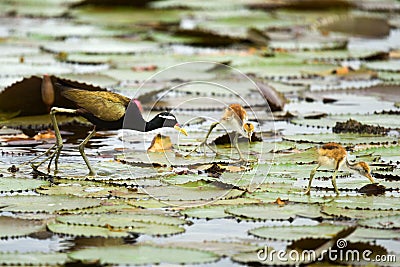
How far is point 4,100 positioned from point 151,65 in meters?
2.12

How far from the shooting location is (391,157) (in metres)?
5.12

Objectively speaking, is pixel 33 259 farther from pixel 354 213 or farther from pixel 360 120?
pixel 360 120

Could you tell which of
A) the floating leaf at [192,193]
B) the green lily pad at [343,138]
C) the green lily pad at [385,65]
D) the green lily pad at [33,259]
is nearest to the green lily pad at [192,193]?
the floating leaf at [192,193]

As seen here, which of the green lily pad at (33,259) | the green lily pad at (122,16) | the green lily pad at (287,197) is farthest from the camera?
the green lily pad at (122,16)

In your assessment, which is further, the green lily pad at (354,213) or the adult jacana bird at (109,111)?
the adult jacana bird at (109,111)

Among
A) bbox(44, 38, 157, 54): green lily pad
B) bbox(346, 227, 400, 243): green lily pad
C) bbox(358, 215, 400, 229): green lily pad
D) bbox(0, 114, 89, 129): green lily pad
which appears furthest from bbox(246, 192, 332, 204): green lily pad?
bbox(44, 38, 157, 54): green lily pad

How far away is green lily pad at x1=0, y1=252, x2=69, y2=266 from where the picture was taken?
3455 millimetres

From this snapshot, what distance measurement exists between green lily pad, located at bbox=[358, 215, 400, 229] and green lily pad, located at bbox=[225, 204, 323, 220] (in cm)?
20

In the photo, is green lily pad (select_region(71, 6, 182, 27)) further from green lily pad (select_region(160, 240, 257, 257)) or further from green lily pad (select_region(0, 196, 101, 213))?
green lily pad (select_region(160, 240, 257, 257))

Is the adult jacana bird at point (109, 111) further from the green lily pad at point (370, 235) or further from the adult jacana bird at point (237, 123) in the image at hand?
the green lily pad at point (370, 235)

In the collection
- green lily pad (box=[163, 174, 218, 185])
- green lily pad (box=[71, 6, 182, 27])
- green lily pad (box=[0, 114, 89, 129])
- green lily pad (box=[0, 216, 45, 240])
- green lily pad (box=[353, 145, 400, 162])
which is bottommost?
green lily pad (box=[0, 216, 45, 240])

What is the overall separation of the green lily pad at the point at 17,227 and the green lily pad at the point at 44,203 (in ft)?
0.39
